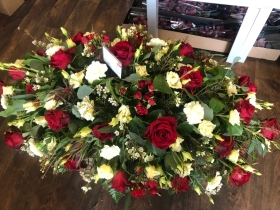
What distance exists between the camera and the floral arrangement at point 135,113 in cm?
85

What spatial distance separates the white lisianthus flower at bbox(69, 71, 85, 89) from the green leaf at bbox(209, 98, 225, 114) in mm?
418

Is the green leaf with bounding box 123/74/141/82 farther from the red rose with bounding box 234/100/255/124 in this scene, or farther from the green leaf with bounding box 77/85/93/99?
the red rose with bounding box 234/100/255/124

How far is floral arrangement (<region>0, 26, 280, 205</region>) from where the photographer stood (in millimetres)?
849

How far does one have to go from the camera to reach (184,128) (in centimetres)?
86

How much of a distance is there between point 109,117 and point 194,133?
0.29 meters

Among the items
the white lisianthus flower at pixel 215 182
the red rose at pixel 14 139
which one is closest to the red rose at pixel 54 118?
the red rose at pixel 14 139

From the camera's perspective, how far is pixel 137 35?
3.38 ft

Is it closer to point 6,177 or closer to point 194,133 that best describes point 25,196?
point 6,177

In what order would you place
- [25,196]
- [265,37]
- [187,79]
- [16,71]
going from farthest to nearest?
1. [265,37]
2. [25,196]
3. [16,71]
4. [187,79]

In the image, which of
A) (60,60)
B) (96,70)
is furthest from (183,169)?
(60,60)

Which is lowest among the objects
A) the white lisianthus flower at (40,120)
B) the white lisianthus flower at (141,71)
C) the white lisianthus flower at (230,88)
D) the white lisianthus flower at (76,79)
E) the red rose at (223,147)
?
the red rose at (223,147)

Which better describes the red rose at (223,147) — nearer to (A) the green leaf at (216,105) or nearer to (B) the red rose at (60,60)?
(A) the green leaf at (216,105)


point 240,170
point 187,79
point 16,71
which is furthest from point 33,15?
point 240,170

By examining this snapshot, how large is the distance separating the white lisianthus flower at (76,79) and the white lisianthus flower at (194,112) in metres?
0.35
